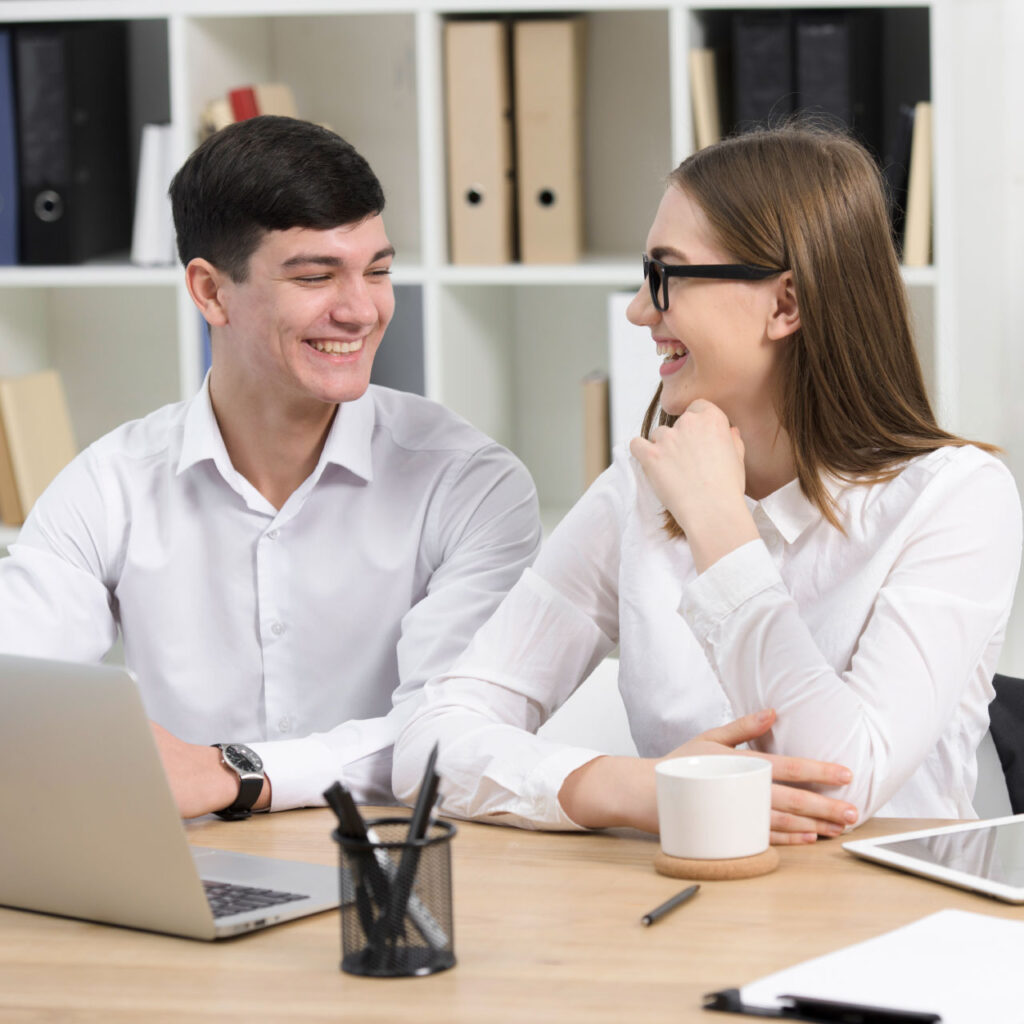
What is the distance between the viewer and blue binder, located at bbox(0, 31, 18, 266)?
293 centimetres

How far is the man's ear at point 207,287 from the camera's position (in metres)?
1.88

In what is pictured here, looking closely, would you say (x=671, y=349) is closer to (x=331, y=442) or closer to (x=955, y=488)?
(x=955, y=488)

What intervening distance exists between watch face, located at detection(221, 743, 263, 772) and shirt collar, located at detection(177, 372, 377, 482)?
0.46 meters

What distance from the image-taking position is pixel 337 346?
1.82 m

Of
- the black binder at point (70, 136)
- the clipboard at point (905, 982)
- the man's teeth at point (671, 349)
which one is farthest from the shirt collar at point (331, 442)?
the black binder at point (70, 136)

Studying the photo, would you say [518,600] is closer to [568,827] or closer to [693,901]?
[568,827]

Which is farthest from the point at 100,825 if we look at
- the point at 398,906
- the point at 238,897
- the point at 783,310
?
the point at 783,310

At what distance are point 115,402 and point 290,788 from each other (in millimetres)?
2070

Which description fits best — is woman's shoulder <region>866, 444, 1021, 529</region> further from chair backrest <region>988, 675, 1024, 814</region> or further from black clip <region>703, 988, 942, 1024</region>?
black clip <region>703, 988, 942, 1024</region>

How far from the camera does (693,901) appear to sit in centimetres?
112

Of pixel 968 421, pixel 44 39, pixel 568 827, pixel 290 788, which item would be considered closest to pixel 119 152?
pixel 44 39

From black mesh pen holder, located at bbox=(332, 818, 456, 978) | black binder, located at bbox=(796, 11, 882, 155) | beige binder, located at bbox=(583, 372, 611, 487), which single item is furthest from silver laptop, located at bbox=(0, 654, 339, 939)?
black binder, located at bbox=(796, 11, 882, 155)

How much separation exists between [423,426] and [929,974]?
111 cm

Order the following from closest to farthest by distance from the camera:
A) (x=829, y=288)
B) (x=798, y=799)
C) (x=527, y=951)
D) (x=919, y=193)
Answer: (x=527, y=951)
(x=798, y=799)
(x=829, y=288)
(x=919, y=193)
